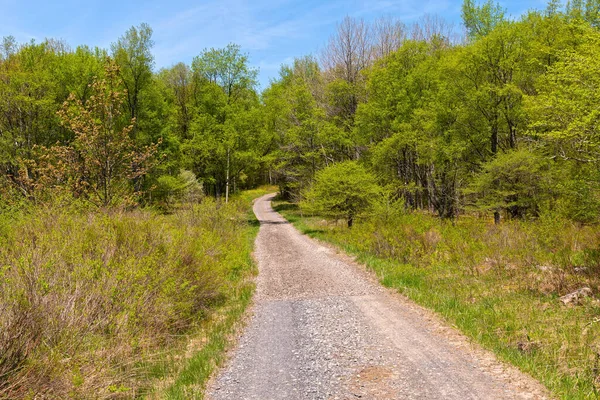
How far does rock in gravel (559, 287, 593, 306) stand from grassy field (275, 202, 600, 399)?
0.42ft

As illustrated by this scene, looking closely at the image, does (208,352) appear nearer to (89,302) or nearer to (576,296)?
(89,302)

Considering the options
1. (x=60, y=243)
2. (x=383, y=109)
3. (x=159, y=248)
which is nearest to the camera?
(x=60, y=243)

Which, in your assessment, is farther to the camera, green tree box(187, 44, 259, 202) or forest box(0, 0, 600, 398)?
green tree box(187, 44, 259, 202)

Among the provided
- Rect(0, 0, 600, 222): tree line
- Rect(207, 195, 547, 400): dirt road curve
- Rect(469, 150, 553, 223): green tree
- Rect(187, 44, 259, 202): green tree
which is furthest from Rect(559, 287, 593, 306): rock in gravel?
Rect(187, 44, 259, 202): green tree

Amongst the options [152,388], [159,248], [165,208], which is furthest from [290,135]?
[152,388]

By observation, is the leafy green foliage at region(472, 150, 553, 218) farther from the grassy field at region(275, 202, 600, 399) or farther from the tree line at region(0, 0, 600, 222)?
the grassy field at region(275, 202, 600, 399)

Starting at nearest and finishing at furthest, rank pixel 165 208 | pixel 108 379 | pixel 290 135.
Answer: pixel 108 379, pixel 165 208, pixel 290 135

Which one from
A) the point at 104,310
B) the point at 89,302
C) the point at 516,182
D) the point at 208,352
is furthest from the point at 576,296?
the point at 516,182

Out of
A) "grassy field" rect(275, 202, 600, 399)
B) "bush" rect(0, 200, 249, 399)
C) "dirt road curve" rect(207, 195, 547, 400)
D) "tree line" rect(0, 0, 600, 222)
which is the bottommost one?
"dirt road curve" rect(207, 195, 547, 400)

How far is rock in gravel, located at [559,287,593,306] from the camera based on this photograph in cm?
770

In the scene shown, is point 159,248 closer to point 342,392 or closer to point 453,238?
point 342,392

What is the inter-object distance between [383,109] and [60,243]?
25.3 metres

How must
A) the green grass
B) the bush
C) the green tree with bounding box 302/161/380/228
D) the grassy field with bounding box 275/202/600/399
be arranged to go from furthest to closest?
the green tree with bounding box 302/161/380/228 < the grassy field with bounding box 275/202/600/399 < the green grass < the bush

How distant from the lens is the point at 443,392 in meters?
4.47
